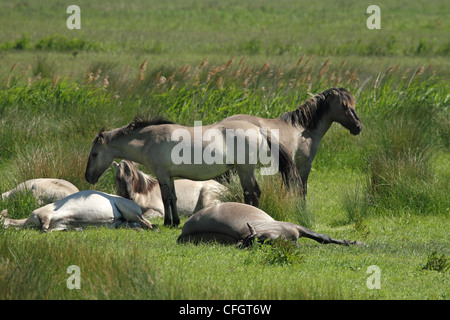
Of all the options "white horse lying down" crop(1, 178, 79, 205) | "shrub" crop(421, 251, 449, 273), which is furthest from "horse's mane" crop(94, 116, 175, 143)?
"shrub" crop(421, 251, 449, 273)

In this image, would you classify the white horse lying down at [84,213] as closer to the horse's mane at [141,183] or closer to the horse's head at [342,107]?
the horse's mane at [141,183]

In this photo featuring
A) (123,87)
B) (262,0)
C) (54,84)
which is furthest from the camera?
(262,0)

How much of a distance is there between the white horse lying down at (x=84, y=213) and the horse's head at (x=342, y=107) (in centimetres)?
339

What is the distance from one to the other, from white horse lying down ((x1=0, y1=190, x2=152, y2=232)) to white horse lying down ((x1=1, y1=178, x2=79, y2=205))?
0.55 m

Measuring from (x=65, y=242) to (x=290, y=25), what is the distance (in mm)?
45317

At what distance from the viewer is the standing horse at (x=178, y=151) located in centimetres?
986

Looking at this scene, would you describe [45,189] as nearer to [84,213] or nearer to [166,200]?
[84,213]

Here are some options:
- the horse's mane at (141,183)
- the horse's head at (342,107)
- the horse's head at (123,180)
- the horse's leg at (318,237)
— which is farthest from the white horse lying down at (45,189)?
the horse's head at (342,107)

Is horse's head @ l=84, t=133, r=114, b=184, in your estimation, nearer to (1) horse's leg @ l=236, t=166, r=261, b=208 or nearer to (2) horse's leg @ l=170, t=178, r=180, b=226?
(2) horse's leg @ l=170, t=178, r=180, b=226

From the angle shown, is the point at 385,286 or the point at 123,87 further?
the point at 123,87

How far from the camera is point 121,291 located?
6066 millimetres

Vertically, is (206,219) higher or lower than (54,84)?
lower

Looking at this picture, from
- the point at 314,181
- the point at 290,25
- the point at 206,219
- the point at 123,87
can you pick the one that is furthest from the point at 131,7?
the point at 206,219

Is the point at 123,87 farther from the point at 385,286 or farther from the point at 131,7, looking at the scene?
the point at 131,7
